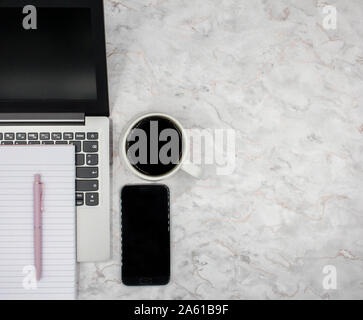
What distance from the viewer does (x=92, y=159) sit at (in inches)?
23.7

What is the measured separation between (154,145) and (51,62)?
205 mm

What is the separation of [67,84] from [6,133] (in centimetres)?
13

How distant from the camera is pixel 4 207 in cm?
60

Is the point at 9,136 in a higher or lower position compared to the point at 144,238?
higher

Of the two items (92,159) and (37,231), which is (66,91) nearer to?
(92,159)

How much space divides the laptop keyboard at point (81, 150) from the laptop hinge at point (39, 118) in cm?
2
